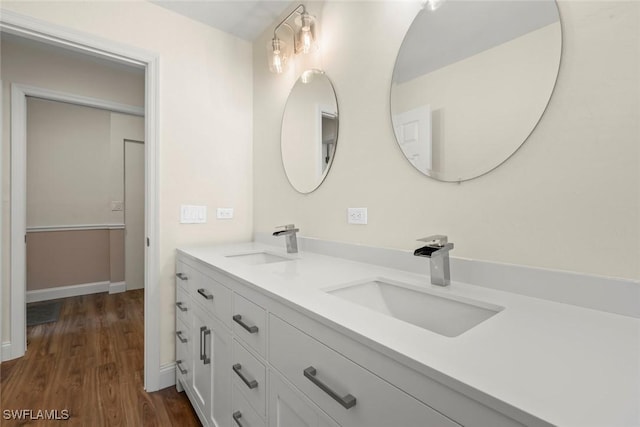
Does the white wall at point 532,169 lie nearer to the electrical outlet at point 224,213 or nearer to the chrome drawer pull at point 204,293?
the chrome drawer pull at point 204,293

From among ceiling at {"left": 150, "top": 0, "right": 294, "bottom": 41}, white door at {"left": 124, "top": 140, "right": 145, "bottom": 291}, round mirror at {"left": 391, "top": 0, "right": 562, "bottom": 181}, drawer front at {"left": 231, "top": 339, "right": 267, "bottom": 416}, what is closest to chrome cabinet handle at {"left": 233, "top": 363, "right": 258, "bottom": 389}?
drawer front at {"left": 231, "top": 339, "right": 267, "bottom": 416}

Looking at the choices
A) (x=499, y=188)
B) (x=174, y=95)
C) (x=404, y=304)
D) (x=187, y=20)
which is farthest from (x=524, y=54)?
(x=187, y=20)

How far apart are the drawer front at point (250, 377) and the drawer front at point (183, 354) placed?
2.23 feet

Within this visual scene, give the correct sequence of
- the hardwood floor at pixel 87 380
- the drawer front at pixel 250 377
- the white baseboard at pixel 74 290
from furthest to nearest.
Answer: the white baseboard at pixel 74 290
the hardwood floor at pixel 87 380
the drawer front at pixel 250 377

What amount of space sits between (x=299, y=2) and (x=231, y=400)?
216cm

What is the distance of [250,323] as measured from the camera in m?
1.03

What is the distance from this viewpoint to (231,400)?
3.90ft

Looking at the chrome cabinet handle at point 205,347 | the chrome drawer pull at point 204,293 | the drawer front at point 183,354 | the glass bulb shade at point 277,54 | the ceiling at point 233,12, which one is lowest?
the drawer front at point 183,354

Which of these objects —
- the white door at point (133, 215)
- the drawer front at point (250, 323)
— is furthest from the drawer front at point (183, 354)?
the white door at point (133, 215)

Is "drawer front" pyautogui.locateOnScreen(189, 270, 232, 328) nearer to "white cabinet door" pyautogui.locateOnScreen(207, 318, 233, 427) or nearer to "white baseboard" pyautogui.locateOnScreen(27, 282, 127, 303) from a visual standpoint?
"white cabinet door" pyautogui.locateOnScreen(207, 318, 233, 427)

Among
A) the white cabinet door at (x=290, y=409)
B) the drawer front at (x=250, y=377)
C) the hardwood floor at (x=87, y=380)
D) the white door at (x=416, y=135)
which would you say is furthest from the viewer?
the hardwood floor at (x=87, y=380)

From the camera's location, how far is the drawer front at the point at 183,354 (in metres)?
1.69

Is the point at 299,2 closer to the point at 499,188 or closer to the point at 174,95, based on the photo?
the point at 174,95

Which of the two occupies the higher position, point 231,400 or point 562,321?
point 562,321
